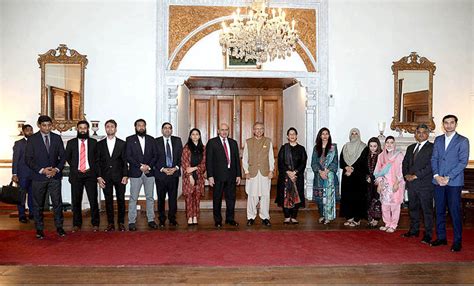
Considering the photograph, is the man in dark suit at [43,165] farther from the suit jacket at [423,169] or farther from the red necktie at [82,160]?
the suit jacket at [423,169]

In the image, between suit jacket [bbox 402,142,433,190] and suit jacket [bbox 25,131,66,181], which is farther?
suit jacket [bbox 25,131,66,181]

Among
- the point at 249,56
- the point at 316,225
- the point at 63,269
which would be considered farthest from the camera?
the point at 316,225

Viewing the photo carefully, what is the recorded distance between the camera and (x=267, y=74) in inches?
299

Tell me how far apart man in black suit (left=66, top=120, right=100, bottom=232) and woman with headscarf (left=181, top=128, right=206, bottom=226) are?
3.85ft

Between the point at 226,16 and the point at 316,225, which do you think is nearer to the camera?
the point at 316,225

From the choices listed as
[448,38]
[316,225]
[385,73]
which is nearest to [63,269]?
[316,225]

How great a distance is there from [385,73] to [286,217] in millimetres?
3406

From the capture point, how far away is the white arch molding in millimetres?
7340

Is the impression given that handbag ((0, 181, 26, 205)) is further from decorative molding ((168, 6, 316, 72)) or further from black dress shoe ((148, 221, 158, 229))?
decorative molding ((168, 6, 316, 72))

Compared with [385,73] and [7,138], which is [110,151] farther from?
[385,73]

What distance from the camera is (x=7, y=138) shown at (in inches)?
287

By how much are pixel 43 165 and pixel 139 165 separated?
3.76 feet

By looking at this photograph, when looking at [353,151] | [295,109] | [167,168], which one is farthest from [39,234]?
[295,109]

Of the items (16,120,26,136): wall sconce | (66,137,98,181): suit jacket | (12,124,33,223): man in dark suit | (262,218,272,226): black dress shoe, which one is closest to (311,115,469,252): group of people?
(262,218,272,226): black dress shoe
